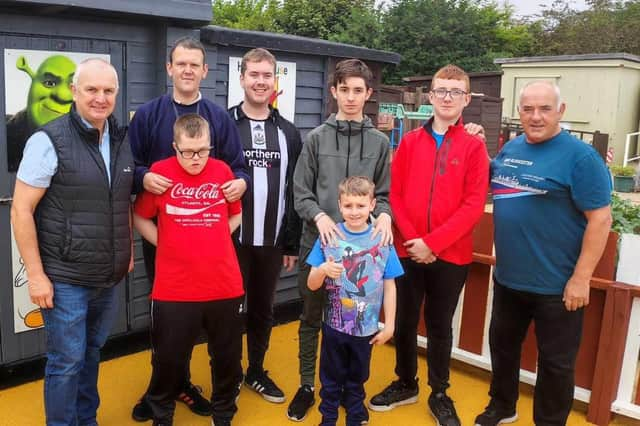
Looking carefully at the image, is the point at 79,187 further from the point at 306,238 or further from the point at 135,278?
the point at 135,278

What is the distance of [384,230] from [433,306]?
0.67m

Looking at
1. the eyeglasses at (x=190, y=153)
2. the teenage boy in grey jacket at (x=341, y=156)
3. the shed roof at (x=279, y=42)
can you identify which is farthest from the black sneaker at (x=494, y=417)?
the shed roof at (x=279, y=42)

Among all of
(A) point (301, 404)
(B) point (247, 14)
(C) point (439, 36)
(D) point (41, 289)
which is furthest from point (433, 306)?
(B) point (247, 14)

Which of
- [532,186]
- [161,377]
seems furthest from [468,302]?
[161,377]

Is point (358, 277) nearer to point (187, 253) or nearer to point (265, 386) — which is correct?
point (187, 253)

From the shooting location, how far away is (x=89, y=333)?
288cm

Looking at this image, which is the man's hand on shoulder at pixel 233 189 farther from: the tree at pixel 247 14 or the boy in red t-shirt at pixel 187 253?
the tree at pixel 247 14

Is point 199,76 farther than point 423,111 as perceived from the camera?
No

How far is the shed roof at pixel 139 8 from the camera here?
337 cm

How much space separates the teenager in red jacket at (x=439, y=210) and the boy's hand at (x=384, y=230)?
0.27 meters

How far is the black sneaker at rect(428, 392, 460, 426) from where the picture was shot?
11.0 feet

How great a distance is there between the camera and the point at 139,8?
3.76 meters

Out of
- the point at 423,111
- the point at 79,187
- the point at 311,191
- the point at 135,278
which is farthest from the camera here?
the point at 423,111

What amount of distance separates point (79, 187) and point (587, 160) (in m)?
2.33
